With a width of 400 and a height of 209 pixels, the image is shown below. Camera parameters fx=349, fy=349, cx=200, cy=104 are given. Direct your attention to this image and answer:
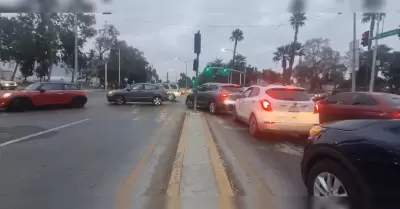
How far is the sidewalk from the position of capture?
3883 millimetres

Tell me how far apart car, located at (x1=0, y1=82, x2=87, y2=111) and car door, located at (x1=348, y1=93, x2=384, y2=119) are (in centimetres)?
1332

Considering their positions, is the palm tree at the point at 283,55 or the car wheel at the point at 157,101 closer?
the car wheel at the point at 157,101

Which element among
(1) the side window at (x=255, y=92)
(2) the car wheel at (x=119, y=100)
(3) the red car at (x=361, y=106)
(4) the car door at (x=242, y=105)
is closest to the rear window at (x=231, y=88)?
(4) the car door at (x=242, y=105)

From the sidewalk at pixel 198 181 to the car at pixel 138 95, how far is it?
49.7 feet

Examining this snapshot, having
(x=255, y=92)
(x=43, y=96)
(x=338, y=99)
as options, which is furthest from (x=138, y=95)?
(x=338, y=99)

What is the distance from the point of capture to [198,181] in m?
4.61

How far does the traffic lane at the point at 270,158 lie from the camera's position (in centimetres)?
466

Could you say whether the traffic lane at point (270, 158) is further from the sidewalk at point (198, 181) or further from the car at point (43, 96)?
the car at point (43, 96)

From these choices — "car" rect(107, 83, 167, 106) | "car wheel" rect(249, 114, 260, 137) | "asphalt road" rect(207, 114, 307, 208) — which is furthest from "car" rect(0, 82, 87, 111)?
"car wheel" rect(249, 114, 260, 137)

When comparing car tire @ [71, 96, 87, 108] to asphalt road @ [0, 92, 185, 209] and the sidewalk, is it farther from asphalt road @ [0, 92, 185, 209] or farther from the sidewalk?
the sidewalk

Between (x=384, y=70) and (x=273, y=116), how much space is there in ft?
149

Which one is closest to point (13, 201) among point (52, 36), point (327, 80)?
point (52, 36)

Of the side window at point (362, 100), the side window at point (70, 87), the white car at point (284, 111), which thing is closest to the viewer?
the white car at point (284, 111)

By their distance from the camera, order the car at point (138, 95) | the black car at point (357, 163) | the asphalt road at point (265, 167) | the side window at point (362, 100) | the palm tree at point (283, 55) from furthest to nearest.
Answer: the palm tree at point (283, 55) < the car at point (138, 95) < the side window at point (362, 100) < the asphalt road at point (265, 167) < the black car at point (357, 163)
